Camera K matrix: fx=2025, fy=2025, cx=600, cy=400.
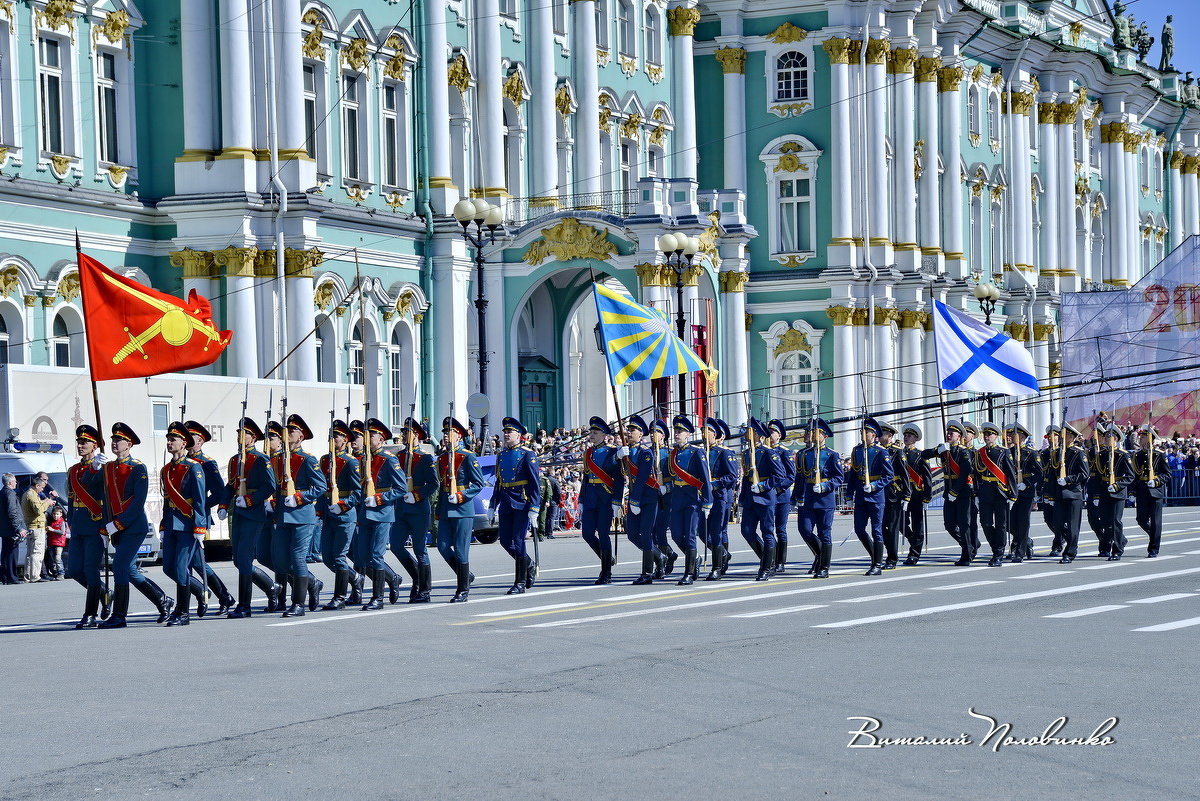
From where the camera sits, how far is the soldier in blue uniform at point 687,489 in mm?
20438

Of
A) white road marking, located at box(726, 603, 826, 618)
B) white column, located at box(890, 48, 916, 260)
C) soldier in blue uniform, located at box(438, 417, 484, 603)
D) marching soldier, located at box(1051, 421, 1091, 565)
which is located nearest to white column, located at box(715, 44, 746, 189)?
white column, located at box(890, 48, 916, 260)

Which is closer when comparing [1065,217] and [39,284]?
[39,284]

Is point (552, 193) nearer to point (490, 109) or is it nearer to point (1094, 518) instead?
point (490, 109)

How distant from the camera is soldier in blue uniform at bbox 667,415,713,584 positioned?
20.4 metres

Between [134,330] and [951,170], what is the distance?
35941mm

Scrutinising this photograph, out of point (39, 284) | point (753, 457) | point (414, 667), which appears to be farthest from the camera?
point (39, 284)

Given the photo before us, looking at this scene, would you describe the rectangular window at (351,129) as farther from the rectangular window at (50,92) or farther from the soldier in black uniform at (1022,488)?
the soldier in black uniform at (1022,488)

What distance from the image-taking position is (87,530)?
16078mm

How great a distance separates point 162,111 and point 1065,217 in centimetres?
3906

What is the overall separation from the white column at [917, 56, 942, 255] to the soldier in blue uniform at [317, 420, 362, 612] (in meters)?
38.6

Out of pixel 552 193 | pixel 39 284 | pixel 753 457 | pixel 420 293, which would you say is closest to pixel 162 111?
pixel 39 284

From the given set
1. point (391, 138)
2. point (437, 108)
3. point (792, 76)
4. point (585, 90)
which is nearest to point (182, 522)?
point (391, 138)

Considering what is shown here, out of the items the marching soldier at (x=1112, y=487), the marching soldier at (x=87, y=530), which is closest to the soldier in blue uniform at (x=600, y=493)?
the marching soldier at (x=87, y=530)

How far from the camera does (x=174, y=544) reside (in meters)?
16.2
